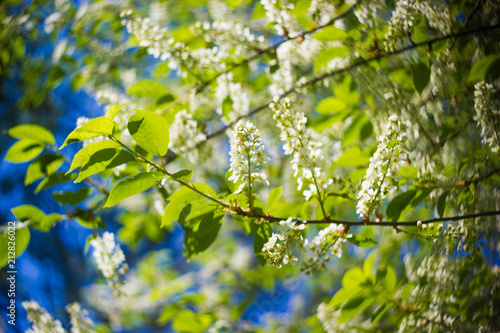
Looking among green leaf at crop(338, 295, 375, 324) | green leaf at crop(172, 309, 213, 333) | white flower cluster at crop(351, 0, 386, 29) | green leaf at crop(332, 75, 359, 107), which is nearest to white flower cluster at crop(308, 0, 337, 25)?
white flower cluster at crop(351, 0, 386, 29)

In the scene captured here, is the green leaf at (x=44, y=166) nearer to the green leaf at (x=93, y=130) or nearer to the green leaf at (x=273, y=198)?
the green leaf at (x=93, y=130)

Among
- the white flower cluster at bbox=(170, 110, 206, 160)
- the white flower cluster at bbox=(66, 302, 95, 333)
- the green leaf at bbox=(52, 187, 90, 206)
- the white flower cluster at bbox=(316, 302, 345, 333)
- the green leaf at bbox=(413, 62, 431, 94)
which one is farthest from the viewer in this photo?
the white flower cluster at bbox=(66, 302, 95, 333)

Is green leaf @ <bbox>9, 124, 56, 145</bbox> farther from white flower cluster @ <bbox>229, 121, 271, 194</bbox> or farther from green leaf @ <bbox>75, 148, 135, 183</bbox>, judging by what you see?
white flower cluster @ <bbox>229, 121, 271, 194</bbox>

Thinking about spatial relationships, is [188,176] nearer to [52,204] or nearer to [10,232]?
[10,232]

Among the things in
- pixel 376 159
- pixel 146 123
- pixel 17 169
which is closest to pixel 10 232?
pixel 146 123

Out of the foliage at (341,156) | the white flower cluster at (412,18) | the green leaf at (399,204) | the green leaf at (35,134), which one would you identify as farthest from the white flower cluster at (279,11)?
the green leaf at (35,134)

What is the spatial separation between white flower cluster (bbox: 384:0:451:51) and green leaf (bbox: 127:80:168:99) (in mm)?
800

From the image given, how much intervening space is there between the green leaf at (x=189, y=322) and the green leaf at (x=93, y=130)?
117cm

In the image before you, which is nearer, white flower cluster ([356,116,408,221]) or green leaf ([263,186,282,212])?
white flower cluster ([356,116,408,221])

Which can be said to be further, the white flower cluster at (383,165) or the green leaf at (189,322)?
the green leaf at (189,322)

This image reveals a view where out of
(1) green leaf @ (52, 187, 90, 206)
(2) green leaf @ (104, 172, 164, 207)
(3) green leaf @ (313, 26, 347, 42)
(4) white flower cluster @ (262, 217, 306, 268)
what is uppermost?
(3) green leaf @ (313, 26, 347, 42)

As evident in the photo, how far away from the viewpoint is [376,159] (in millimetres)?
776

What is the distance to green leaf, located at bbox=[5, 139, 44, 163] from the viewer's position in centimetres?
106

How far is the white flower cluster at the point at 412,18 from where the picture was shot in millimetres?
942
